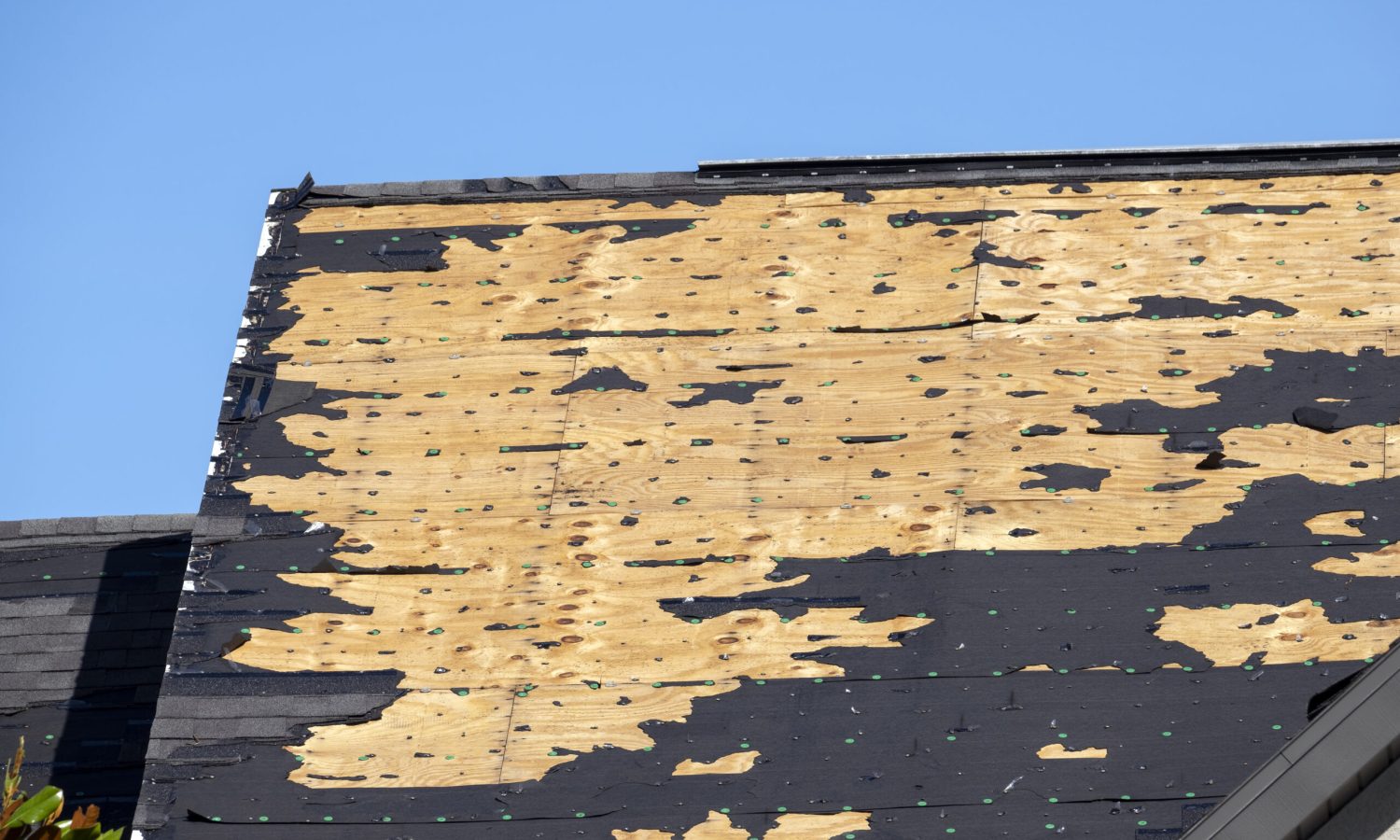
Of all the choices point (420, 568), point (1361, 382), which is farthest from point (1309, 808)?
point (420, 568)

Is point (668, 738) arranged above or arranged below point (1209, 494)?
below

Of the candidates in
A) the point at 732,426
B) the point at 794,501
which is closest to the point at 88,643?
the point at 732,426

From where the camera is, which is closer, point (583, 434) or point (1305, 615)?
point (1305, 615)

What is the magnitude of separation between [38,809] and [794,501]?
3.40 meters

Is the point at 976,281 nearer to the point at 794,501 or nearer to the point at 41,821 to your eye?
the point at 794,501

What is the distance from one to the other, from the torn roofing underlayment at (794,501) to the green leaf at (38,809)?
5.62 ft

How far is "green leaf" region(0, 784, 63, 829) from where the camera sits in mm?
5219

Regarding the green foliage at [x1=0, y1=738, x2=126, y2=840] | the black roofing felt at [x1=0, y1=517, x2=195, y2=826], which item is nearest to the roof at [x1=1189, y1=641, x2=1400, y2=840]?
the green foliage at [x1=0, y1=738, x2=126, y2=840]

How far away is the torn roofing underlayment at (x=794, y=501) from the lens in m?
6.91

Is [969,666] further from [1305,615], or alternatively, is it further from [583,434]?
[583,434]

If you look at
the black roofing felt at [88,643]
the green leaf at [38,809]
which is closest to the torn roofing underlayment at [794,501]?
the black roofing felt at [88,643]

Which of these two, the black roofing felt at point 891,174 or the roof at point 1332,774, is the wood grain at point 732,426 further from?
the roof at point 1332,774

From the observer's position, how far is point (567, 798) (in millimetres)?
6914

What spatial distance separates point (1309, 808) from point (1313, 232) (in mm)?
4364
